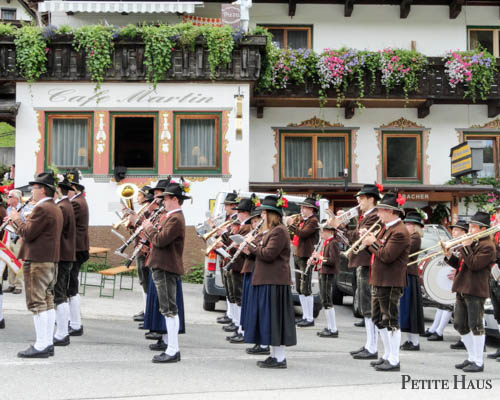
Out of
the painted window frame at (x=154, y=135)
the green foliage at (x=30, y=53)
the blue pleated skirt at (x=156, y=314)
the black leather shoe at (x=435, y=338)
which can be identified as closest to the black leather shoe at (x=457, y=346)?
the black leather shoe at (x=435, y=338)

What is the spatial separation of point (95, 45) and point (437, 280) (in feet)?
37.0

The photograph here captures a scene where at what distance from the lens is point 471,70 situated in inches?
757

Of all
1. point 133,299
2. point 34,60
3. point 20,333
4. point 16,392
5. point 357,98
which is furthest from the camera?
point 357,98

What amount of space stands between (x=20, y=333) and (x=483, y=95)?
605 inches

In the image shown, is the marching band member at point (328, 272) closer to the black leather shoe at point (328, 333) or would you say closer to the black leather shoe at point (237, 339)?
the black leather shoe at point (328, 333)

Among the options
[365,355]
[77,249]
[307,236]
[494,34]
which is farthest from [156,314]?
[494,34]

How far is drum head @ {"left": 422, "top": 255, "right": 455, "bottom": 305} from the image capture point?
9.66 m

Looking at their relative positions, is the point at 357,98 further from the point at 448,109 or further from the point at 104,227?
the point at 104,227

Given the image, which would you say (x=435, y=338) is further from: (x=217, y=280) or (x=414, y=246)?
(x=217, y=280)

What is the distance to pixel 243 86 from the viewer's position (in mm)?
17547

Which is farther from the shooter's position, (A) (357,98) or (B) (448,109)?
(B) (448,109)

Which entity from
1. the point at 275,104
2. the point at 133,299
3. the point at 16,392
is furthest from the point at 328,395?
the point at 275,104

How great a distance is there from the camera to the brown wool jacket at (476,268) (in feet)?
26.8

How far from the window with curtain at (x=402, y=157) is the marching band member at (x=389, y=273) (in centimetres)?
1275
